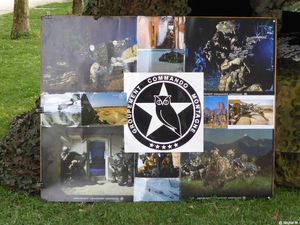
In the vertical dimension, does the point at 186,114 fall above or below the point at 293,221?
above

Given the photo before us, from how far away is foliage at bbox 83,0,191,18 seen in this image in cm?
440

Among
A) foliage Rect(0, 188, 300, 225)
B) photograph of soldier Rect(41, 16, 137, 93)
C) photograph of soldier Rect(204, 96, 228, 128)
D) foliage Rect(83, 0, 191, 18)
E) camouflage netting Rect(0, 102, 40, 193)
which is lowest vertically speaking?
foliage Rect(0, 188, 300, 225)

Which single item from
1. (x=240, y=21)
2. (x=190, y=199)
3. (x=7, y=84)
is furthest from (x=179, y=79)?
(x=7, y=84)

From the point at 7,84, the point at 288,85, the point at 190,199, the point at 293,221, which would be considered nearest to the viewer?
the point at 293,221

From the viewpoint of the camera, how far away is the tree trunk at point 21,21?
44.3 ft

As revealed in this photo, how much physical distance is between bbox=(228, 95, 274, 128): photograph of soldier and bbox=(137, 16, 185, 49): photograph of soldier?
0.59 m

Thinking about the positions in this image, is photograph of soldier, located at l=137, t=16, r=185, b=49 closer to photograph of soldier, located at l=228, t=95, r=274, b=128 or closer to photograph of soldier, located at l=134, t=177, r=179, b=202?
photograph of soldier, located at l=228, t=95, r=274, b=128

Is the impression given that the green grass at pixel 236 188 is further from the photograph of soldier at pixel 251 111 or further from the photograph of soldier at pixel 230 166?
the photograph of soldier at pixel 251 111

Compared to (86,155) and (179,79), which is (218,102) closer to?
(179,79)

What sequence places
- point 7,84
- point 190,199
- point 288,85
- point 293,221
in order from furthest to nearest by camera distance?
point 7,84
point 288,85
point 190,199
point 293,221

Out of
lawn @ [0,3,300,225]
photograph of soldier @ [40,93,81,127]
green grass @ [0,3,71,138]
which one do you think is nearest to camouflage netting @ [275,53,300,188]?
lawn @ [0,3,300,225]

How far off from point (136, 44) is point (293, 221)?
1604 millimetres

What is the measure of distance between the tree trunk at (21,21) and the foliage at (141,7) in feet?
30.9

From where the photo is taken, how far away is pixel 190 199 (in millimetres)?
4434
